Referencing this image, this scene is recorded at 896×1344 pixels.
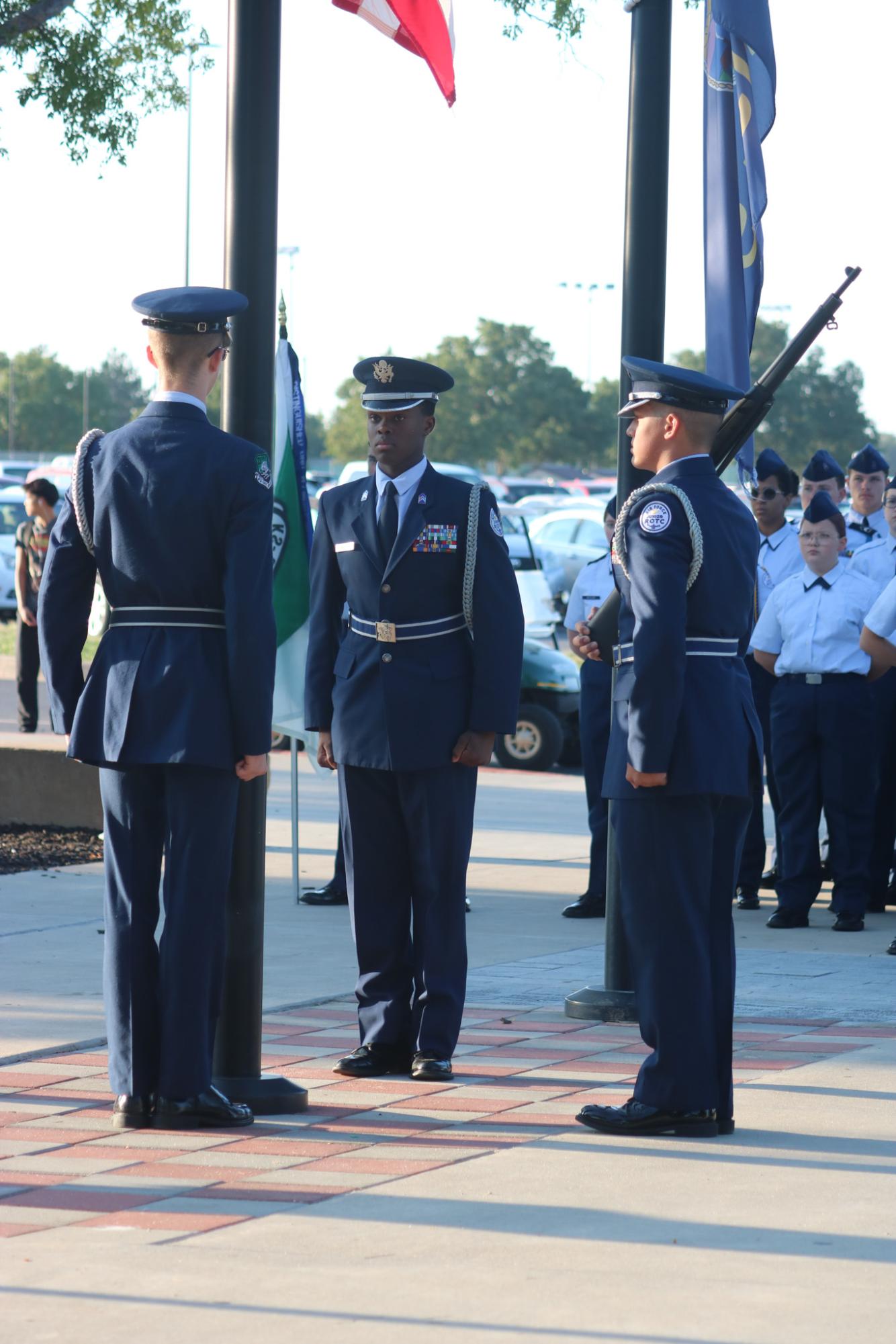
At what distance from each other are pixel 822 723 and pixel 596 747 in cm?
106

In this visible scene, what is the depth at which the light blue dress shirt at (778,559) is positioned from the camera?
34.5 feet

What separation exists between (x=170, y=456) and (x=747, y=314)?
2.81m

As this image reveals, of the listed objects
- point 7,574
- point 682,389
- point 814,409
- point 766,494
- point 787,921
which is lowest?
point 787,921

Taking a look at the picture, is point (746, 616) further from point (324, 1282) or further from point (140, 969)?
point (324, 1282)

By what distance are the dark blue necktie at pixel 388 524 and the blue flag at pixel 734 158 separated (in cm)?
157

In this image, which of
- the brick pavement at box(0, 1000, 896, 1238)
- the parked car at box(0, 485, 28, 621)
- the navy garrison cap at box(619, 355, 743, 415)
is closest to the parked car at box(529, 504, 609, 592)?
the parked car at box(0, 485, 28, 621)

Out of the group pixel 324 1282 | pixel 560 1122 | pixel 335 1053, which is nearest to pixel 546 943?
pixel 335 1053

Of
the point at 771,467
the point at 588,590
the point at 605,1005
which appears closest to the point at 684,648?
the point at 605,1005

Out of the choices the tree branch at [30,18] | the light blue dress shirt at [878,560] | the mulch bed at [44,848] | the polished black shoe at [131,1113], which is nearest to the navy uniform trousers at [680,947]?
the polished black shoe at [131,1113]

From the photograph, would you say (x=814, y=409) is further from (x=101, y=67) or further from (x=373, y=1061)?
(x=373, y=1061)

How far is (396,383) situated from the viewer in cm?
617

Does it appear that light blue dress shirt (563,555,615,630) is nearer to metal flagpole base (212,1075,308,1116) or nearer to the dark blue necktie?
the dark blue necktie

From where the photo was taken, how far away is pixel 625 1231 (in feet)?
14.6

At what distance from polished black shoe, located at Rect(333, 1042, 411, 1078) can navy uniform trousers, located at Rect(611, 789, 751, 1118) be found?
966 mm
